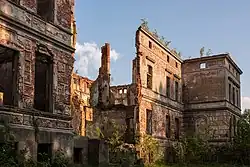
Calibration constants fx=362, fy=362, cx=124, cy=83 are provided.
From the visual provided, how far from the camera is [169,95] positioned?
24.9m

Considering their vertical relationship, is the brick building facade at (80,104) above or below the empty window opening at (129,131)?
above

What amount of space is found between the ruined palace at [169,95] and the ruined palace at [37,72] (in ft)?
25.4

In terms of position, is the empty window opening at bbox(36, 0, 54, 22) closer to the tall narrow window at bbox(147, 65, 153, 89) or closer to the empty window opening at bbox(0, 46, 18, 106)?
the empty window opening at bbox(0, 46, 18, 106)

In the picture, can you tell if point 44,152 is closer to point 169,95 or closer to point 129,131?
point 129,131

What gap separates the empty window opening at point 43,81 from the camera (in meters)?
12.3

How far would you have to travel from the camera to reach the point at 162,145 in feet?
74.4

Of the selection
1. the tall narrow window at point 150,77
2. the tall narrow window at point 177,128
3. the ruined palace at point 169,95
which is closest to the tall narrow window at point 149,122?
the ruined palace at point 169,95

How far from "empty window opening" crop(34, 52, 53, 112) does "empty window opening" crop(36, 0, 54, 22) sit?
1.46 meters

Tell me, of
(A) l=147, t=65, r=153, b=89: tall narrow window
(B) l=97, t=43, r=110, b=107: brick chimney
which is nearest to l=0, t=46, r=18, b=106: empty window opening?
(B) l=97, t=43, r=110, b=107: brick chimney

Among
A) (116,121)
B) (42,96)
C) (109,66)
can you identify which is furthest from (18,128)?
(109,66)

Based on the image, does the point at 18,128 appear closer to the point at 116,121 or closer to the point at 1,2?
the point at 1,2

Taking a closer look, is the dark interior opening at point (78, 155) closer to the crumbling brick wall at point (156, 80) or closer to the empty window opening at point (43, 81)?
the empty window opening at point (43, 81)

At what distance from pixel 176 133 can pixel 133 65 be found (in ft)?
25.4

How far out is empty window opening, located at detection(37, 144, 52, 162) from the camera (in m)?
11.5
